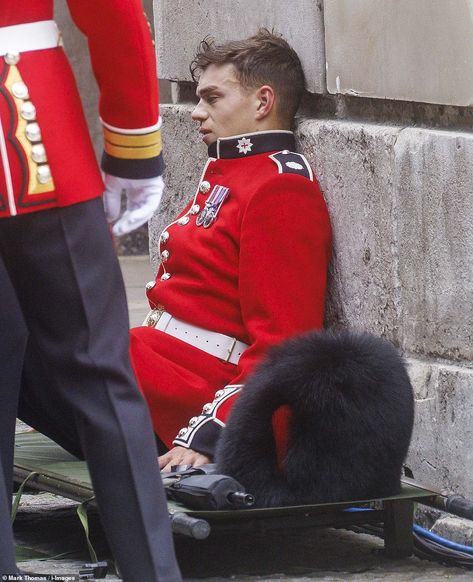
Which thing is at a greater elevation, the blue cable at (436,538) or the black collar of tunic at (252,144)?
the black collar of tunic at (252,144)

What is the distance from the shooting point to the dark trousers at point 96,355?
2.64 m

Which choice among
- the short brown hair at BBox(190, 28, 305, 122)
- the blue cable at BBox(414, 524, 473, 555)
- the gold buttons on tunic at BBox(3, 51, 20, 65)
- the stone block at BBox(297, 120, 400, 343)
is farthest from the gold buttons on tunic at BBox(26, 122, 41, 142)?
the short brown hair at BBox(190, 28, 305, 122)

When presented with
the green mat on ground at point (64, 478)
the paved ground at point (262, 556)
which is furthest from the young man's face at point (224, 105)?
the paved ground at point (262, 556)

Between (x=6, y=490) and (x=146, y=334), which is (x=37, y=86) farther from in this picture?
(x=146, y=334)

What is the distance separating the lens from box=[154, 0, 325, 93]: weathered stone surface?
404 cm

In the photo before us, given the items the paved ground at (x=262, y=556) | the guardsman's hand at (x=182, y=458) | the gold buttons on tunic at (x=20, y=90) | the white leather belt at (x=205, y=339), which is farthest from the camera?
the white leather belt at (x=205, y=339)

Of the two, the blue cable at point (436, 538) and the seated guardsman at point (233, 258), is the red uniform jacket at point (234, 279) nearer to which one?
the seated guardsman at point (233, 258)

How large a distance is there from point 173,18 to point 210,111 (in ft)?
2.90

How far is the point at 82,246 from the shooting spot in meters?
2.65

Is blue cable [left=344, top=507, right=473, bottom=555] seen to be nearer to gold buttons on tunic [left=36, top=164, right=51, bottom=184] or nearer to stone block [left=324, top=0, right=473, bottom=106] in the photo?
stone block [left=324, top=0, right=473, bottom=106]

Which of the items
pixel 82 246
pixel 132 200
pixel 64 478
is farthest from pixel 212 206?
pixel 82 246

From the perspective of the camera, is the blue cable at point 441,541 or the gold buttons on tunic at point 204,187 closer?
the blue cable at point 441,541

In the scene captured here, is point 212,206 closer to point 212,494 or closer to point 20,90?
point 212,494

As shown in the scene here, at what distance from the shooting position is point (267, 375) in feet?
11.0
